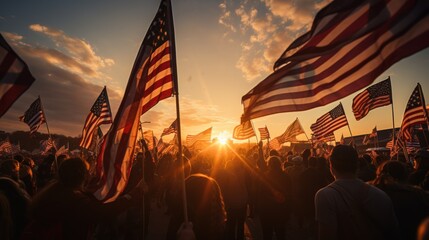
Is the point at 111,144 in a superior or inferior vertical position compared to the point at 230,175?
superior

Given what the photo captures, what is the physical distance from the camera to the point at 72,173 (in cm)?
314

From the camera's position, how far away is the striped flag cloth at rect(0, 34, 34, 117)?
323 cm

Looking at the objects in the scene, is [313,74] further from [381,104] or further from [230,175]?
[381,104]

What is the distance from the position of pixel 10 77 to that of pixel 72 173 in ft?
5.09

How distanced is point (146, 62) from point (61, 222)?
2.59 metres

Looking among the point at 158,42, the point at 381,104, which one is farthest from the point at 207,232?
the point at 381,104

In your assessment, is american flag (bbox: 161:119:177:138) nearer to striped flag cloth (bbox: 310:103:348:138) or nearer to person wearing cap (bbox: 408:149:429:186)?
striped flag cloth (bbox: 310:103:348:138)

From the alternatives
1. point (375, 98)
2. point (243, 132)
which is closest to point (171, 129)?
point (243, 132)

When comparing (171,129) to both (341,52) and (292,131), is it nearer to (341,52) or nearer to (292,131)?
(292,131)

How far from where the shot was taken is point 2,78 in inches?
129

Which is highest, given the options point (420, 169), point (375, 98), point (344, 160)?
point (375, 98)

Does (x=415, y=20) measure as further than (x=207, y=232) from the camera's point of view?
No

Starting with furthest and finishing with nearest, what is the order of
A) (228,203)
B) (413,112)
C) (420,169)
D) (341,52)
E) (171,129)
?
(171,129)
(413,112)
(228,203)
(420,169)
(341,52)

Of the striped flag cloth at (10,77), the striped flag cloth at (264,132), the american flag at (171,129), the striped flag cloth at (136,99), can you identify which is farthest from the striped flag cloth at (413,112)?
the american flag at (171,129)
